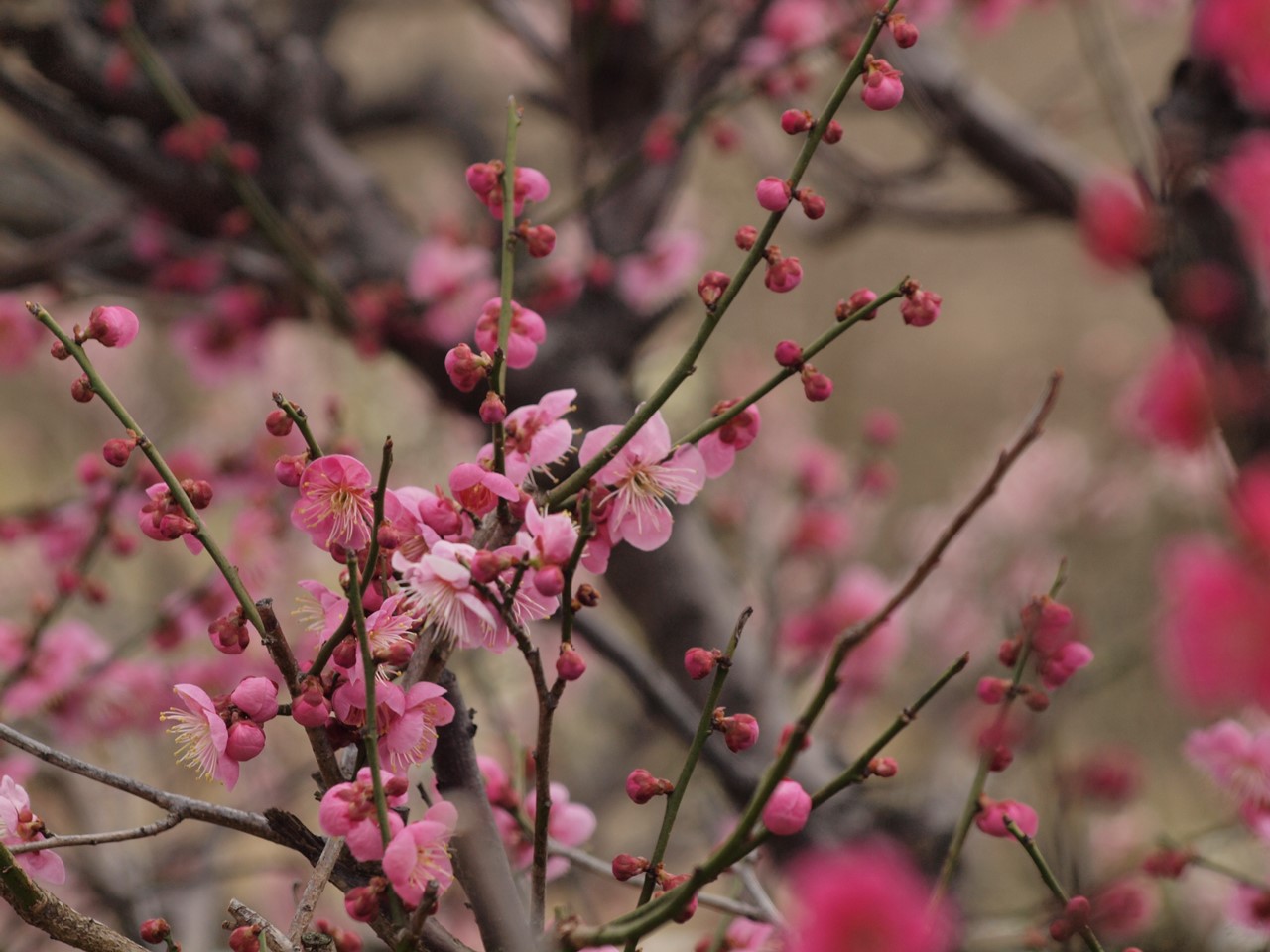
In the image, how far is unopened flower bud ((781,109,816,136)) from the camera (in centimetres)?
48

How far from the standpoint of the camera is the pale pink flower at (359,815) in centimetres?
39

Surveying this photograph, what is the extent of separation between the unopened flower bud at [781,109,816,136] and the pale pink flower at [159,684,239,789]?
13.8 inches

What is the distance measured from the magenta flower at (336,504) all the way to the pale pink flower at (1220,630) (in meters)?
0.32

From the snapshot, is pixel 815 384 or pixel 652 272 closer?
pixel 815 384

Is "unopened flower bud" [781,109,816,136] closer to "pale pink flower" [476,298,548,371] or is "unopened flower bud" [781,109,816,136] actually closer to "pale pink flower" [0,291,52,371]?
"pale pink flower" [476,298,548,371]

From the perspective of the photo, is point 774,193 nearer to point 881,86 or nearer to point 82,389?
point 881,86

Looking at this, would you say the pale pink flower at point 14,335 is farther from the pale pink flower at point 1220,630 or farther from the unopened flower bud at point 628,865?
the pale pink flower at point 1220,630

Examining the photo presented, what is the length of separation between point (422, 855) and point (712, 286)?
0.86ft

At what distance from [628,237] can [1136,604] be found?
2405mm

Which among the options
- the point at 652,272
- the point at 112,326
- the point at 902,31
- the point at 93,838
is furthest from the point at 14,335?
the point at 902,31

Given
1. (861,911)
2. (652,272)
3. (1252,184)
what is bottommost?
(861,911)

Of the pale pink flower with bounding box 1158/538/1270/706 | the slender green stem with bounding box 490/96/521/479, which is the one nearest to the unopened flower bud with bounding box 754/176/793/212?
the slender green stem with bounding box 490/96/521/479

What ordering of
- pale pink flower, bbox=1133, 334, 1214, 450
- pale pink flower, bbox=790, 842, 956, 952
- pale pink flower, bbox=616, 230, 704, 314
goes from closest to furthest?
1. pale pink flower, bbox=790, 842, 956, 952
2. pale pink flower, bbox=1133, 334, 1214, 450
3. pale pink flower, bbox=616, 230, 704, 314

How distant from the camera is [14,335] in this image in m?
1.33
